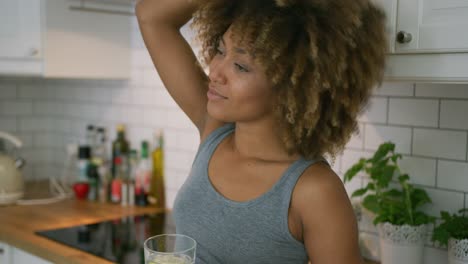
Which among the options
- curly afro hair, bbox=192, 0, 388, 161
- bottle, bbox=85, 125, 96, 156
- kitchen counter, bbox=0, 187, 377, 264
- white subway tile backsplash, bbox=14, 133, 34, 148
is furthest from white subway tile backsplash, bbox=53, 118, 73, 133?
curly afro hair, bbox=192, 0, 388, 161

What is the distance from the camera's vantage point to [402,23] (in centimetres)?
132

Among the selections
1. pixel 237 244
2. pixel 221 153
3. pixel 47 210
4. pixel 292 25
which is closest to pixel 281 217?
pixel 237 244

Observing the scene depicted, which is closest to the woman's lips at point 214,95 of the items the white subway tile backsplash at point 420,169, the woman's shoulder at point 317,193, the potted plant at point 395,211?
the woman's shoulder at point 317,193

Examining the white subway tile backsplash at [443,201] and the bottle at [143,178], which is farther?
the bottle at [143,178]

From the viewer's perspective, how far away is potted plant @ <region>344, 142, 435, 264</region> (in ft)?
5.07

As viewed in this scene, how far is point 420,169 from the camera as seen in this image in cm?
165

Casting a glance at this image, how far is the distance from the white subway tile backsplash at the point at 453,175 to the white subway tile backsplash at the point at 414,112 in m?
0.12

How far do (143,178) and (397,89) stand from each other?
1.17 meters

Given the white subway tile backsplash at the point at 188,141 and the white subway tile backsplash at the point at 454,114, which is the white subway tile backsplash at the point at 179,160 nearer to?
the white subway tile backsplash at the point at 188,141

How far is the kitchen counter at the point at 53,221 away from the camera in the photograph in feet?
6.00

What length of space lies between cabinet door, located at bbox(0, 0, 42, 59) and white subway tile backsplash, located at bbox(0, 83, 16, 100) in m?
0.60

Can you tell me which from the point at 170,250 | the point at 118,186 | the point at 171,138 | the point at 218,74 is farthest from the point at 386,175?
the point at 118,186

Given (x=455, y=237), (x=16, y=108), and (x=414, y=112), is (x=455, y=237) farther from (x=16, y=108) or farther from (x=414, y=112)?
(x=16, y=108)

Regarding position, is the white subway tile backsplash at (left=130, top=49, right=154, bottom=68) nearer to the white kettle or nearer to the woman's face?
the white kettle
